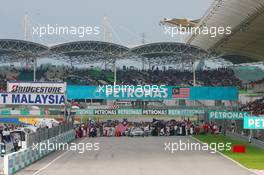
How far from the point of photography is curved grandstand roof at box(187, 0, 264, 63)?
33.1 meters

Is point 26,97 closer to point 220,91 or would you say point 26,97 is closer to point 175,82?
point 220,91

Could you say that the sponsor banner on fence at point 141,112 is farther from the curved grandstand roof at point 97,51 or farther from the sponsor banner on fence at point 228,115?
the curved grandstand roof at point 97,51

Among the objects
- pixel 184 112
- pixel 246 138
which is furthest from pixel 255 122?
pixel 184 112

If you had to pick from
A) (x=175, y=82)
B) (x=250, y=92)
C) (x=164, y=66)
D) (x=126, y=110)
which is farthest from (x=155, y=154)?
(x=164, y=66)

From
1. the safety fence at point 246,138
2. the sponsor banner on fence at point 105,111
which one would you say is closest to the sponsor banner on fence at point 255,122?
the safety fence at point 246,138

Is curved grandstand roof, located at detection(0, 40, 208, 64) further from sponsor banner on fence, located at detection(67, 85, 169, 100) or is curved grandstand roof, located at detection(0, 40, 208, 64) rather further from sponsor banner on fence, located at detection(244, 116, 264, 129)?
sponsor banner on fence, located at detection(244, 116, 264, 129)

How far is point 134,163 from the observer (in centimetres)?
2450

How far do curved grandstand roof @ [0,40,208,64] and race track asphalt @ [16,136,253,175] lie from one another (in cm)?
4461

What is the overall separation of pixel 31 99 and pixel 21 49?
140 feet

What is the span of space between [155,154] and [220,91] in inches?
863

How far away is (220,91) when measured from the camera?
50.4 metres

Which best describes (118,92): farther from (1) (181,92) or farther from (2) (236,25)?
(2) (236,25)

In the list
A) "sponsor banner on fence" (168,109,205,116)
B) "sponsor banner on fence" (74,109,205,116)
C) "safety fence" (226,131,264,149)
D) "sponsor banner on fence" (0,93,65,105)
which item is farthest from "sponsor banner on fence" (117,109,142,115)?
"sponsor banner on fence" (0,93,65,105)

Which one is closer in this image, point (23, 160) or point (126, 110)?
point (23, 160)
